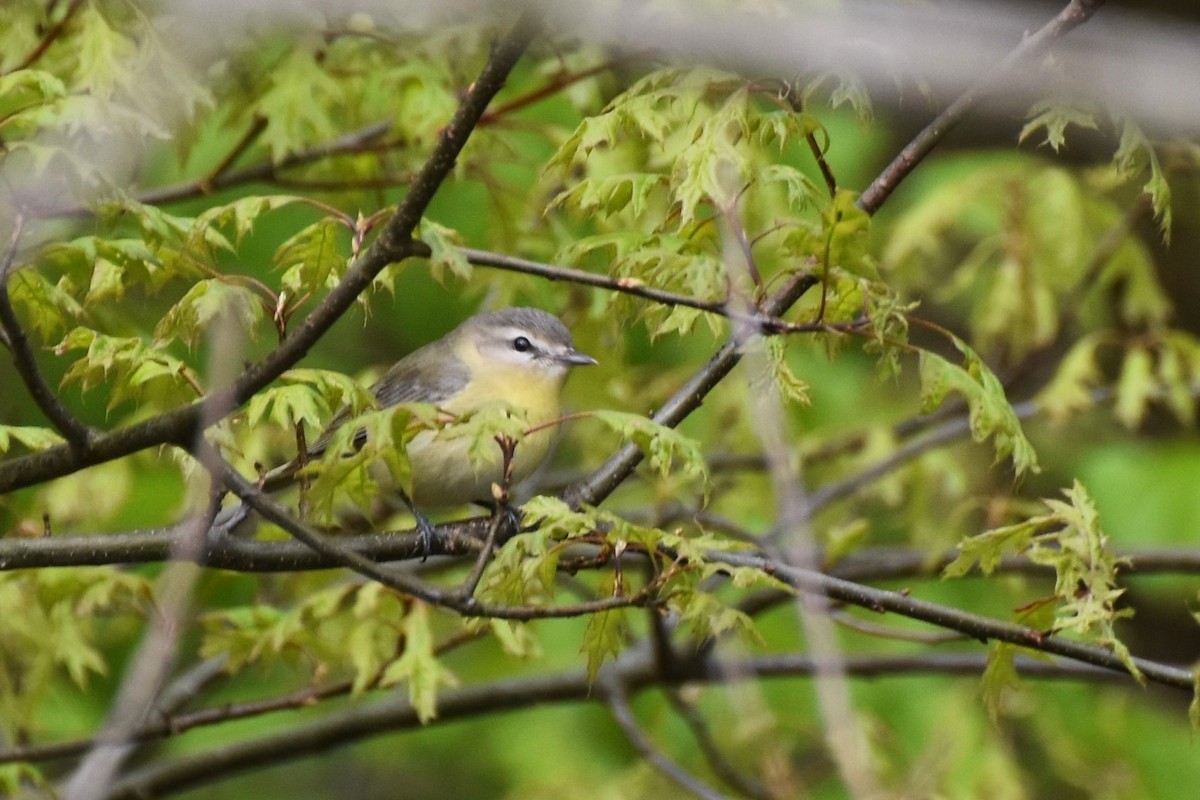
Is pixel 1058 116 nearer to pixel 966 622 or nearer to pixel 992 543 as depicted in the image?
pixel 992 543

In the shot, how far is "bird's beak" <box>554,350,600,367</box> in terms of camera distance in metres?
4.69

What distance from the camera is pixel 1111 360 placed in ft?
29.9

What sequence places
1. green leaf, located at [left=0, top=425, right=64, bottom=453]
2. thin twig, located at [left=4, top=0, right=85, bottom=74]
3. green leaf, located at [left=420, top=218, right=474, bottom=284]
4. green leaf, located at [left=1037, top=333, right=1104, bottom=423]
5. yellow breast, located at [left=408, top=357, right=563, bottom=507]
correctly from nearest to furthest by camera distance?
green leaf, located at [left=420, top=218, right=474, bottom=284] < green leaf, located at [left=0, top=425, right=64, bottom=453] < thin twig, located at [left=4, top=0, right=85, bottom=74] < yellow breast, located at [left=408, top=357, right=563, bottom=507] < green leaf, located at [left=1037, top=333, right=1104, bottom=423]

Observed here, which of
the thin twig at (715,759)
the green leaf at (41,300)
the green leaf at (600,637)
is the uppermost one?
the green leaf at (41,300)

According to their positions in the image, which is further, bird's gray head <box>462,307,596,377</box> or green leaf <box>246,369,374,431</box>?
bird's gray head <box>462,307,596,377</box>

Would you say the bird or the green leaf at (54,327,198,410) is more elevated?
the green leaf at (54,327,198,410)

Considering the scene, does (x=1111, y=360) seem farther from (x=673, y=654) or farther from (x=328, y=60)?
(x=328, y=60)

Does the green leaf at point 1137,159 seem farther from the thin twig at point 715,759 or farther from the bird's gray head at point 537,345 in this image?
the thin twig at point 715,759

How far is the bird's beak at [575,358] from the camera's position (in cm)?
469

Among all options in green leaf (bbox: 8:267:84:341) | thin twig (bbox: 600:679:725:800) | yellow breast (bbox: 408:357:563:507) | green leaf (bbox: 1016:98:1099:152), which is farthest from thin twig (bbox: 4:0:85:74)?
thin twig (bbox: 600:679:725:800)

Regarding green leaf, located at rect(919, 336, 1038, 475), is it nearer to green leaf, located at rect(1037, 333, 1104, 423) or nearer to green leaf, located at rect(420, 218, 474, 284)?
green leaf, located at rect(420, 218, 474, 284)

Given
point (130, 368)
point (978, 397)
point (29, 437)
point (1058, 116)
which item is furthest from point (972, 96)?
point (29, 437)

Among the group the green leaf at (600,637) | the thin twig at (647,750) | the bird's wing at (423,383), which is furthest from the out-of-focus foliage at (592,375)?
the bird's wing at (423,383)

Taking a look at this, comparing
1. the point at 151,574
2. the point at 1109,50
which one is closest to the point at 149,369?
the point at 1109,50
